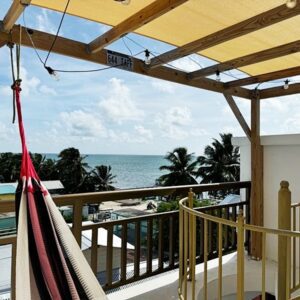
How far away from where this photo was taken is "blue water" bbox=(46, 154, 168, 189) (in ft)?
132

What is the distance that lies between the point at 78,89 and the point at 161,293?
36728mm

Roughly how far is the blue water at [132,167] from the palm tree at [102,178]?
27.5ft

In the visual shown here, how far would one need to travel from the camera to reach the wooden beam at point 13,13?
67.7 inches

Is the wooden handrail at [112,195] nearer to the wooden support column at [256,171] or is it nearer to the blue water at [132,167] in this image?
the wooden support column at [256,171]

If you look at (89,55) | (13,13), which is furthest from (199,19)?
(13,13)

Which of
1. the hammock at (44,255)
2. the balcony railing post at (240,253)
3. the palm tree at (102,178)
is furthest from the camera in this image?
the palm tree at (102,178)

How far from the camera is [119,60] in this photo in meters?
2.83

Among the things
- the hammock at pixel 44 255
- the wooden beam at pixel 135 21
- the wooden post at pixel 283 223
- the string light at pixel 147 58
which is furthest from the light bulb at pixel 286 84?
the hammock at pixel 44 255

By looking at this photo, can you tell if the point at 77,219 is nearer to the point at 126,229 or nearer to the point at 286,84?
the point at 126,229

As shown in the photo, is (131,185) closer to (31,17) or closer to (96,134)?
(96,134)

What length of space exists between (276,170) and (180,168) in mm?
21361

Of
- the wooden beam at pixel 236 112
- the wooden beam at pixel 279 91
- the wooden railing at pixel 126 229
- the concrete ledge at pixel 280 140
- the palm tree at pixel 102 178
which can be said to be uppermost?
the wooden beam at pixel 279 91

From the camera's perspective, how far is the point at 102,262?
11.7 metres

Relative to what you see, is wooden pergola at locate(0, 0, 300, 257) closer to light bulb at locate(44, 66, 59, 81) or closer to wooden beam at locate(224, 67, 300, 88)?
wooden beam at locate(224, 67, 300, 88)
